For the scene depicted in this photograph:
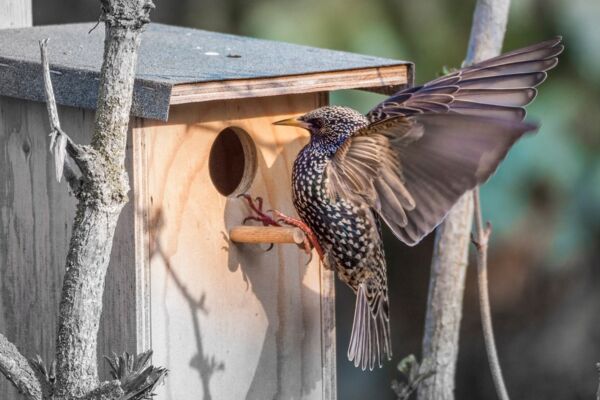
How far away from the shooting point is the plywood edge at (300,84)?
2.83 m

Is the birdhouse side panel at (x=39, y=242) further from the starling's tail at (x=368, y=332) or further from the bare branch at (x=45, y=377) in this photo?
the starling's tail at (x=368, y=332)

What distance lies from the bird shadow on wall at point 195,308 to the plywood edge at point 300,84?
297 mm

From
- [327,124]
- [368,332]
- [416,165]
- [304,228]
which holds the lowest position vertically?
[368,332]

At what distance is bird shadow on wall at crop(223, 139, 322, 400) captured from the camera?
3221 mm

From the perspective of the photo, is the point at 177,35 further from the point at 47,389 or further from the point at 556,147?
the point at 556,147

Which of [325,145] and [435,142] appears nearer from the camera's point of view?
[435,142]

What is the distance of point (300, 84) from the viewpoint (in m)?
3.09

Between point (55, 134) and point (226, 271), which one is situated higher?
point (55, 134)

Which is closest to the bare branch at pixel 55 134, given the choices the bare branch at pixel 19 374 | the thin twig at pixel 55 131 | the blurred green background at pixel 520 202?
the thin twig at pixel 55 131

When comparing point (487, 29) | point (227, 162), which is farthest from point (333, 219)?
point (487, 29)

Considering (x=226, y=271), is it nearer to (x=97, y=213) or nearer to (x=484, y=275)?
(x=484, y=275)

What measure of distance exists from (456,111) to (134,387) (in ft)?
3.44

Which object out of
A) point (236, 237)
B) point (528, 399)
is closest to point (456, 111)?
point (236, 237)

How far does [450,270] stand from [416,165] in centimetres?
76
